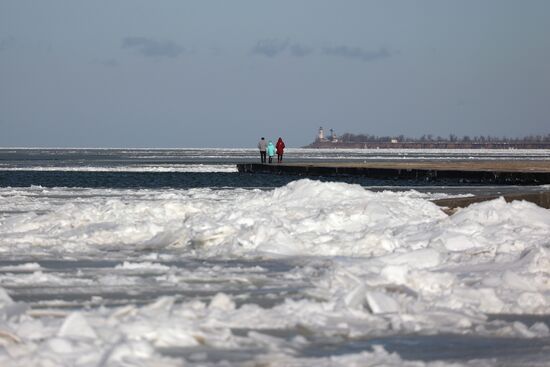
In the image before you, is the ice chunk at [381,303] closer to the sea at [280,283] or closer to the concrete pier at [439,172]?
the sea at [280,283]

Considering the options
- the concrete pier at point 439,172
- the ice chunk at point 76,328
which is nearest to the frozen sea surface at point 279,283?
the ice chunk at point 76,328

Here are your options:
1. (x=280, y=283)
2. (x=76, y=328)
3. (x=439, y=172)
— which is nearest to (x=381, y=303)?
(x=280, y=283)

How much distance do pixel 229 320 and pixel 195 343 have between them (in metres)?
0.69

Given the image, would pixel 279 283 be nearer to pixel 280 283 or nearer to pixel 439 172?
pixel 280 283

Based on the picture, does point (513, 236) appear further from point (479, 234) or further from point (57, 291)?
point (57, 291)

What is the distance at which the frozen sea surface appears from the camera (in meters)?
6.00

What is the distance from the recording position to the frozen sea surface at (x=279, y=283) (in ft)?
19.7

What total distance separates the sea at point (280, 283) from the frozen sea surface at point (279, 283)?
20mm

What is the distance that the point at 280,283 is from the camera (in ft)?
28.7

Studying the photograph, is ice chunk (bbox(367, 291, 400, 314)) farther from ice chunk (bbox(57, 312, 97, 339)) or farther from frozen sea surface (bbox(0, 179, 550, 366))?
ice chunk (bbox(57, 312, 97, 339))

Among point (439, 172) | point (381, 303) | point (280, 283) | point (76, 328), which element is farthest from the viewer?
point (439, 172)

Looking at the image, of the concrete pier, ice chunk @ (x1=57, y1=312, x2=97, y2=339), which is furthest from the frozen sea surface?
the concrete pier

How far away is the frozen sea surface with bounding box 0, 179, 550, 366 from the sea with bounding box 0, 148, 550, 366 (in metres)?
0.02

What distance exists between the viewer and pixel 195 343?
6.11m
